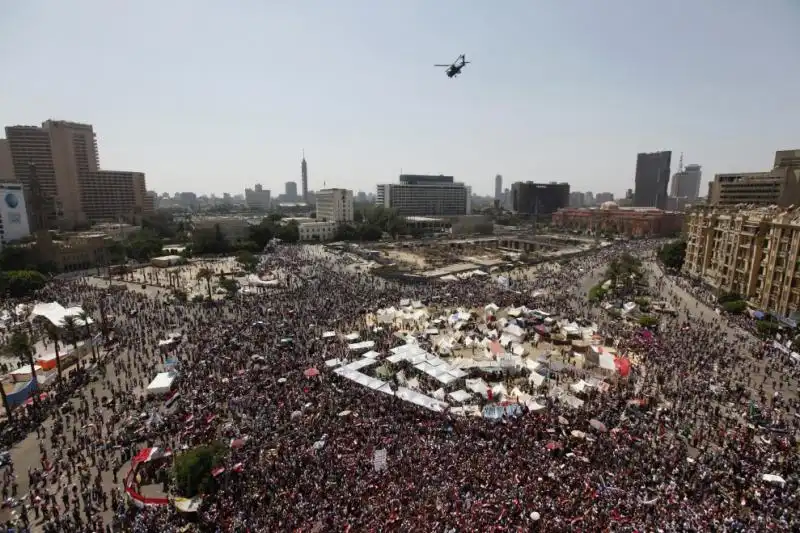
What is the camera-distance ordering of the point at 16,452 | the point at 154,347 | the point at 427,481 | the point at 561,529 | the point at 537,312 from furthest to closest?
the point at 537,312
the point at 154,347
the point at 16,452
the point at 427,481
the point at 561,529

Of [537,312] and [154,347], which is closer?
[154,347]

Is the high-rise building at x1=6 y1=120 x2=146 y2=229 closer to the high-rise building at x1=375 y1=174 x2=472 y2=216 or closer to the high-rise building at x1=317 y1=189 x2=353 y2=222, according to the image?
the high-rise building at x1=317 y1=189 x2=353 y2=222

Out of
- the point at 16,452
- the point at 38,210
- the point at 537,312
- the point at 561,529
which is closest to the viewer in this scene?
the point at 561,529

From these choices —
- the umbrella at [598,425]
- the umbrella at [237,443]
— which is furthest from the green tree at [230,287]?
the umbrella at [598,425]

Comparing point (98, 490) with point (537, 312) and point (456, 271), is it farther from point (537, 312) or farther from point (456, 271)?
point (456, 271)

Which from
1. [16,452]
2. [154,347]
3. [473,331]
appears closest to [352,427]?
[16,452]

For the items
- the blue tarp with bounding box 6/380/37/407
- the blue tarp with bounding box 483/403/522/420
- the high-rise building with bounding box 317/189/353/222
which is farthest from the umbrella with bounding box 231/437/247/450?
the high-rise building with bounding box 317/189/353/222

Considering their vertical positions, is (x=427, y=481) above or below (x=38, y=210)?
below

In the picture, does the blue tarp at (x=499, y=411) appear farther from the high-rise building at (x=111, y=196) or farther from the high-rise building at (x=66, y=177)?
the high-rise building at (x=111, y=196)
